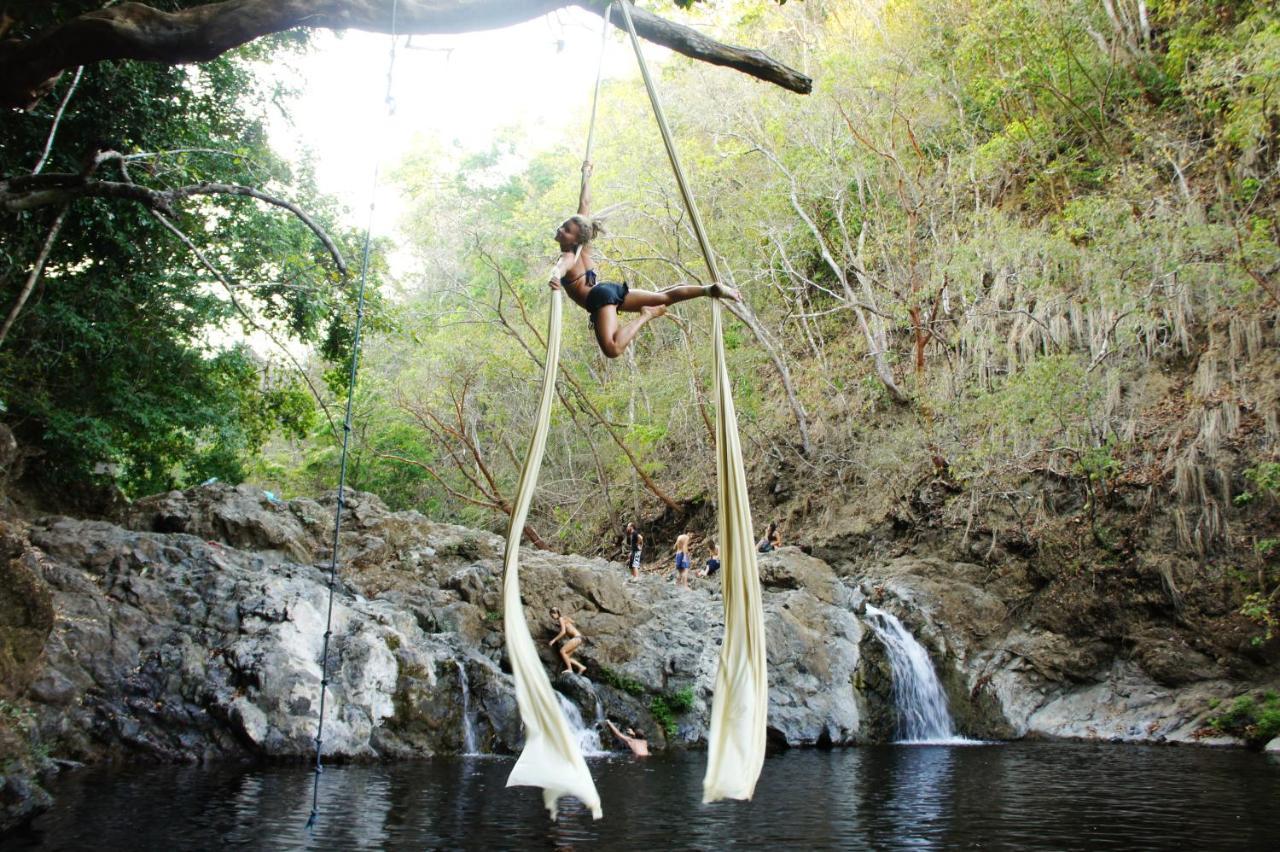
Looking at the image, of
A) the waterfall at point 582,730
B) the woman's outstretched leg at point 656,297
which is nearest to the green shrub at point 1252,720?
the waterfall at point 582,730

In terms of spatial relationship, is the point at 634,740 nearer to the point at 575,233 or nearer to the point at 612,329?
the point at 612,329

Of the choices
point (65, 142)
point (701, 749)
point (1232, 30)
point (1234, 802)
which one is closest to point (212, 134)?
point (65, 142)

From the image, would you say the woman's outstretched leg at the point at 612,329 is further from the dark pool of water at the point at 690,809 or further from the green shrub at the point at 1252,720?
the green shrub at the point at 1252,720

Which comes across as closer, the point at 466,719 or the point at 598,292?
the point at 598,292

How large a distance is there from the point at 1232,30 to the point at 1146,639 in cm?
783

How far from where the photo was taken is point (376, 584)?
1148cm

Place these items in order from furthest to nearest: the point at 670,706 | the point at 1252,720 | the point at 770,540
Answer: the point at 770,540 → the point at 670,706 → the point at 1252,720

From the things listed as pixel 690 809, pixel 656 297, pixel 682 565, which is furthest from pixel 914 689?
pixel 656 297

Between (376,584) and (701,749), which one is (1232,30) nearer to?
(701,749)

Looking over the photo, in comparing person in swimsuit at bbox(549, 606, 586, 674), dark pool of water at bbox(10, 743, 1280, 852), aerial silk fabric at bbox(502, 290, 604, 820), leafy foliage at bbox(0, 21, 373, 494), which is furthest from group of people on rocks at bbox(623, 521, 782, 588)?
aerial silk fabric at bbox(502, 290, 604, 820)

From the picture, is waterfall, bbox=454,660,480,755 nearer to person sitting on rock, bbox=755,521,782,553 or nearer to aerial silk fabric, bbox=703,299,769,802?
person sitting on rock, bbox=755,521,782,553

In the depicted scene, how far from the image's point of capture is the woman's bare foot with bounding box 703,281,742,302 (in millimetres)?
4289

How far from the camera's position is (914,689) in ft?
39.3

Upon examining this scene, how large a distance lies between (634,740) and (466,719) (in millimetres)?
1753
